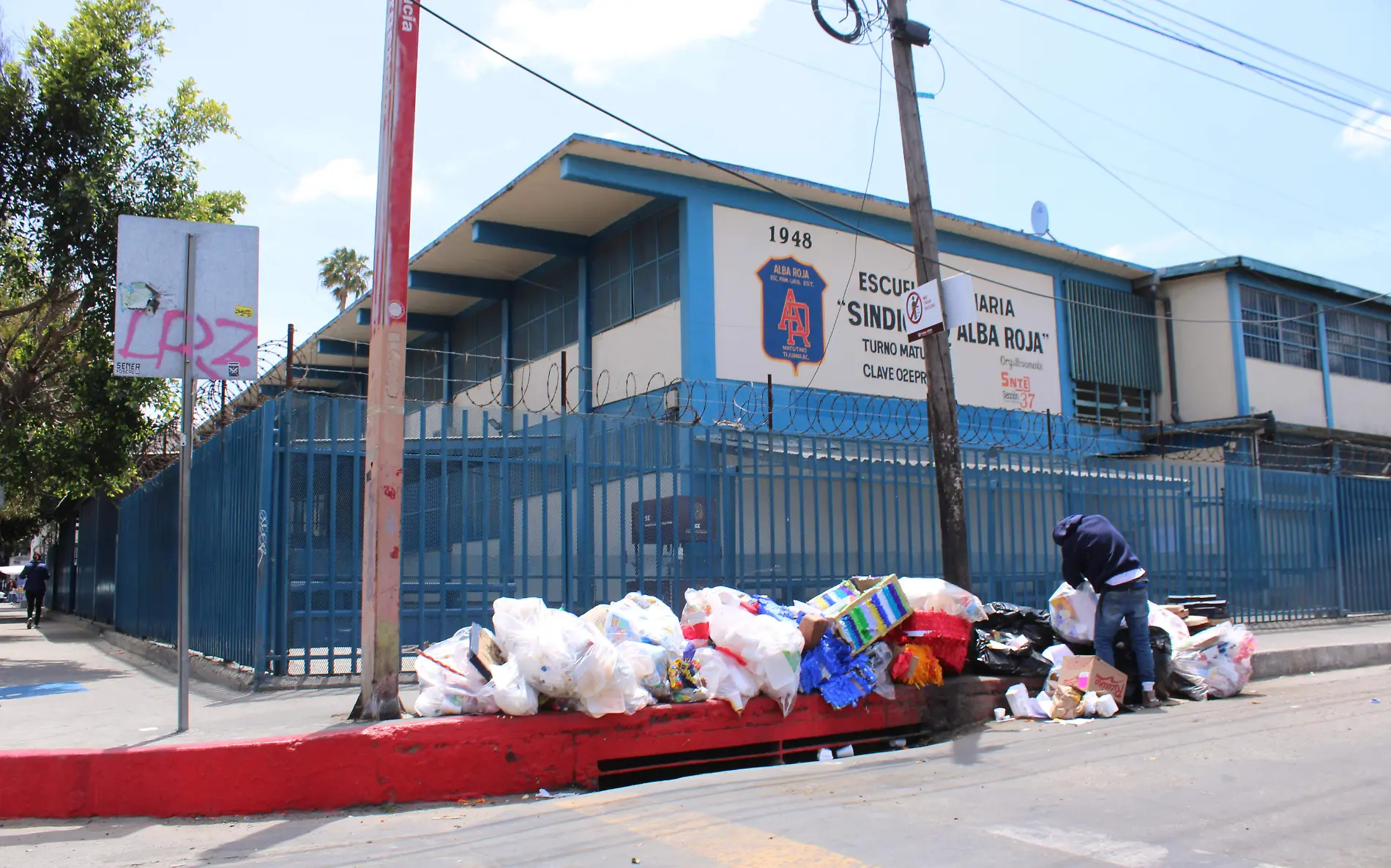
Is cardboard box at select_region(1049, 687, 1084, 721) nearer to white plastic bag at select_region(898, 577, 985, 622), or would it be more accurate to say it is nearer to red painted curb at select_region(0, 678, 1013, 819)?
white plastic bag at select_region(898, 577, 985, 622)

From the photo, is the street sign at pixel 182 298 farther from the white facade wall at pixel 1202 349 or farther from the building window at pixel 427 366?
the white facade wall at pixel 1202 349

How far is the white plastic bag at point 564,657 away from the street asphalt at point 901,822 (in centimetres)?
55

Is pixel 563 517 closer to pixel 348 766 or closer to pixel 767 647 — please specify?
pixel 767 647

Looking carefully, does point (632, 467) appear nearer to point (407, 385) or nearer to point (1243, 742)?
point (1243, 742)

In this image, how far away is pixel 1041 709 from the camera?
758 centimetres

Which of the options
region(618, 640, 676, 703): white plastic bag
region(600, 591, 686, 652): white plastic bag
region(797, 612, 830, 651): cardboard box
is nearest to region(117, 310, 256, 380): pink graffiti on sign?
region(600, 591, 686, 652): white plastic bag

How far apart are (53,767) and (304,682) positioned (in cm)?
264

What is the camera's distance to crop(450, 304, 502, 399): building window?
66.7 ft

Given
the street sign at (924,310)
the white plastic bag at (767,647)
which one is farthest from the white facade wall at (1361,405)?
the white plastic bag at (767,647)

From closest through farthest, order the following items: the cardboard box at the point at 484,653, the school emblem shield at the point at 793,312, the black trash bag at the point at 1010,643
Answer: the cardboard box at the point at 484,653 → the black trash bag at the point at 1010,643 → the school emblem shield at the point at 793,312

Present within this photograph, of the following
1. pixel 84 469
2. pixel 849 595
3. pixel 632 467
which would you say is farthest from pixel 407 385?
pixel 849 595

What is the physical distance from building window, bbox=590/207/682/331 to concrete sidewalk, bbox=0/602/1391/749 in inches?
325

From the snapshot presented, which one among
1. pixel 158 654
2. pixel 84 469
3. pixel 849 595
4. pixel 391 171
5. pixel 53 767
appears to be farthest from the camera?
pixel 84 469

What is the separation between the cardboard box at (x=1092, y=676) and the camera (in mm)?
7617
